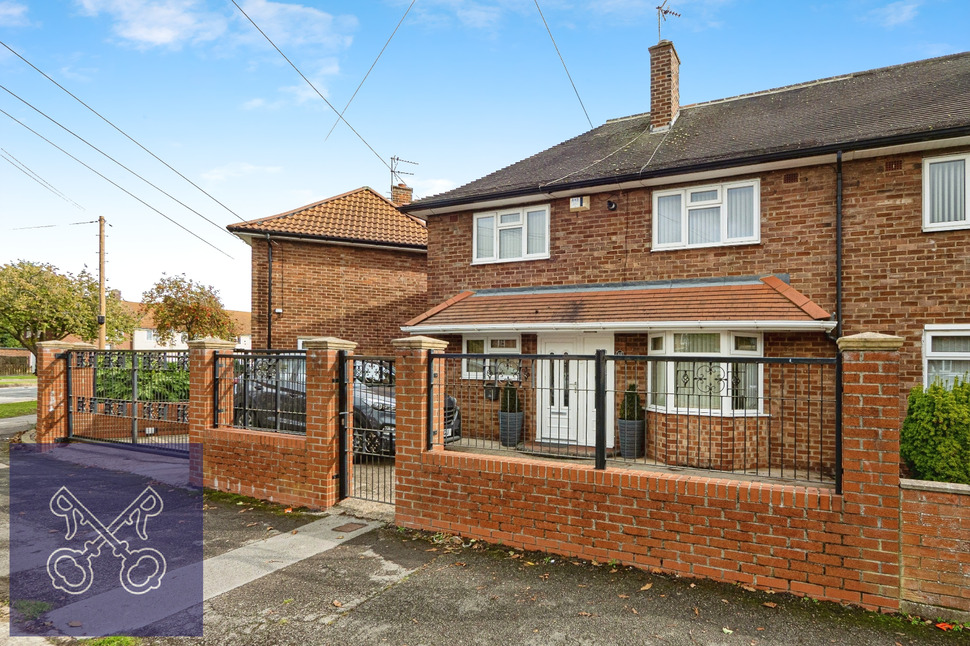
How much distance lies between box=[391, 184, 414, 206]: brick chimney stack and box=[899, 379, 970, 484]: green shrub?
51.7 ft

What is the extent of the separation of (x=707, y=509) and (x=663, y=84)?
404 inches

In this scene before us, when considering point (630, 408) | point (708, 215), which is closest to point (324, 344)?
point (630, 408)

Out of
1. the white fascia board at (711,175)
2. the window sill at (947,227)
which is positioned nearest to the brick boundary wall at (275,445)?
the white fascia board at (711,175)

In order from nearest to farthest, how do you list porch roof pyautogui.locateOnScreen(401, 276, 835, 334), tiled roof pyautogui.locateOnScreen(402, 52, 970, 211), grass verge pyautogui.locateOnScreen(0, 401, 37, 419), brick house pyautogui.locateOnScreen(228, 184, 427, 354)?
porch roof pyautogui.locateOnScreen(401, 276, 835, 334), tiled roof pyautogui.locateOnScreen(402, 52, 970, 211), brick house pyautogui.locateOnScreen(228, 184, 427, 354), grass verge pyautogui.locateOnScreen(0, 401, 37, 419)

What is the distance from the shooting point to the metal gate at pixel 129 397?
344 inches

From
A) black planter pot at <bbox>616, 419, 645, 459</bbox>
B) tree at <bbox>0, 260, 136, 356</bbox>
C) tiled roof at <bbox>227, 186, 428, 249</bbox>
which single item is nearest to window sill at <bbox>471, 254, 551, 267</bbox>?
black planter pot at <bbox>616, 419, 645, 459</bbox>

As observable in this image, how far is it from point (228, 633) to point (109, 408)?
26.3 ft

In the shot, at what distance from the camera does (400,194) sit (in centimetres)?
1883

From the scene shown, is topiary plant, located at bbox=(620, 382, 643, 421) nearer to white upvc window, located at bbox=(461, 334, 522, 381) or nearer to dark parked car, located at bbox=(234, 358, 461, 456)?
white upvc window, located at bbox=(461, 334, 522, 381)

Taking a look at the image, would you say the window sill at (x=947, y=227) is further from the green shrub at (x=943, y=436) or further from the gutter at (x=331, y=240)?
the gutter at (x=331, y=240)

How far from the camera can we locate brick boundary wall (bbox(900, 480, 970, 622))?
366 cm

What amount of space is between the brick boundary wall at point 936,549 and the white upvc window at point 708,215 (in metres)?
6.06

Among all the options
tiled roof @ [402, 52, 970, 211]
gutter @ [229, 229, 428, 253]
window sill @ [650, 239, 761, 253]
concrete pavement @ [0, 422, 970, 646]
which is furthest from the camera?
gutter @ [229, 229, 428, 253]

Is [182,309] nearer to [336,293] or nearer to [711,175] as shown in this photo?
[336,293]
